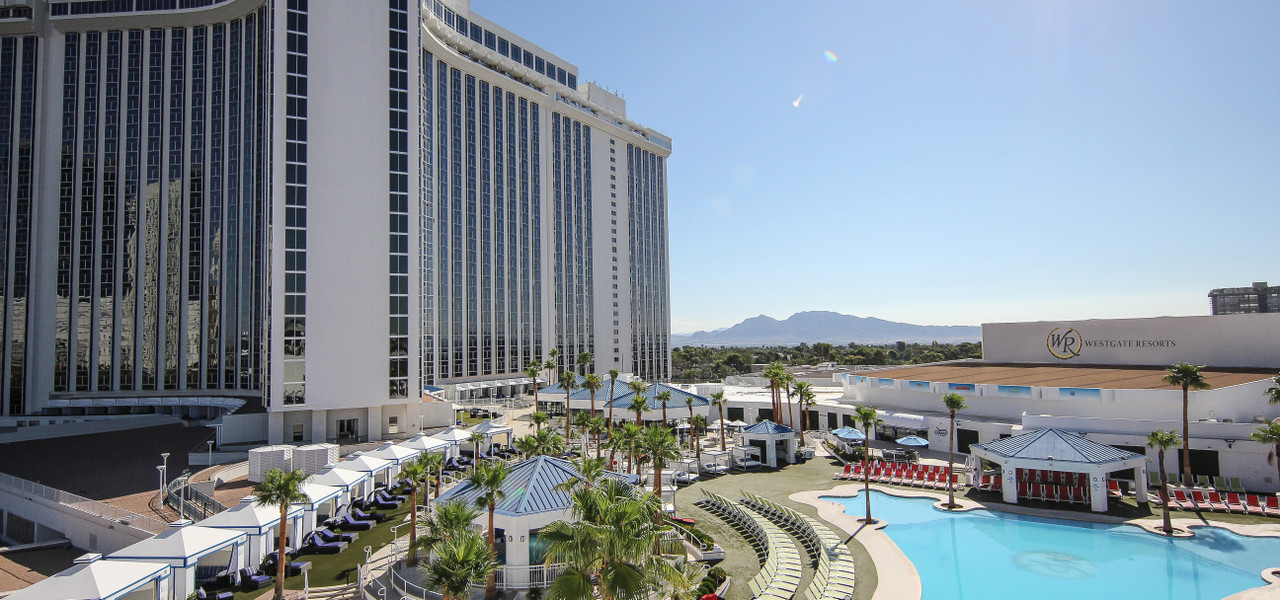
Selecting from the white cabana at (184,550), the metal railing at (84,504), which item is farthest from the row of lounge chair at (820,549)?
the metal railing at (84,504)

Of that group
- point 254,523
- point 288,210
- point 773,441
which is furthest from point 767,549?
point 288,210

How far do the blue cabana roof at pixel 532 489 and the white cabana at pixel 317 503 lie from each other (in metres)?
7.76

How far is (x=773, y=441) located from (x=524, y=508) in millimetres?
24693

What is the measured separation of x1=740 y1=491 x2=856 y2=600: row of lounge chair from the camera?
21.4 metres

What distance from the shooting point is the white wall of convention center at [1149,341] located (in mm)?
52469

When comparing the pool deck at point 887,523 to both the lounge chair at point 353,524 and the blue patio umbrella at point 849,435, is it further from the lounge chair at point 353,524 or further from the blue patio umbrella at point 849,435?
the lounge chair at point 353,524

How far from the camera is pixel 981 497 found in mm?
34406

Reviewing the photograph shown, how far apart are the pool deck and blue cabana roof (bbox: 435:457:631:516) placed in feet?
39.7

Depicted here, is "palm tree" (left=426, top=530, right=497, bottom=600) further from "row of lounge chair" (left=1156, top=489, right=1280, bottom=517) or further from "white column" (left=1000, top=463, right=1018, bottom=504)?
"row of lounge chair" (left=1156, top=489, right=1280, bottom=517)

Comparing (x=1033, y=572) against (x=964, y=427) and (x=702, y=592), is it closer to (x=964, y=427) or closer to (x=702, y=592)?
(x=702, y=592)

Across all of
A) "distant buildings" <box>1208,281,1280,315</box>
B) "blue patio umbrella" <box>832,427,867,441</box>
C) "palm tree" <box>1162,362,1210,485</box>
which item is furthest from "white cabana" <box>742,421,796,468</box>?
"distant buildings" <box>1208,281,1280,315</box>

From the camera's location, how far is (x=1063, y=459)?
3238cm

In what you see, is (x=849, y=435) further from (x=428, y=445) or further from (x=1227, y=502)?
(x=428, y=445)

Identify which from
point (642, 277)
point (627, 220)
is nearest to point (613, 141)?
point (627, 220)
